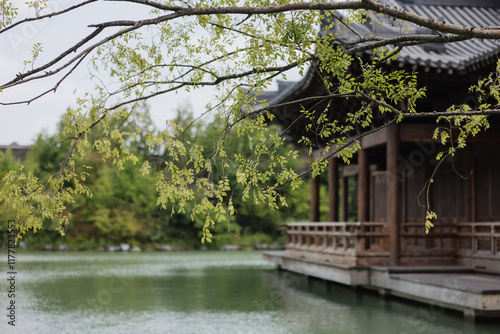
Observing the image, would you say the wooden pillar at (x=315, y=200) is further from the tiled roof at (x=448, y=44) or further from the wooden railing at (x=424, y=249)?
the tiled roof at (x=448, y=44)

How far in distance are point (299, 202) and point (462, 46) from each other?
2105cm

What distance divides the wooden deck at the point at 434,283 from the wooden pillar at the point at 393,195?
43cm

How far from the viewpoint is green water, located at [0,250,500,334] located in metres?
→ 7.18

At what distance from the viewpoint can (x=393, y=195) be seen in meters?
9.67

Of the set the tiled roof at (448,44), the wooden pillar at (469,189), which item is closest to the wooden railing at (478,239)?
the wooden pillar at (469,189)

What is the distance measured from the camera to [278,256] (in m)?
14.8

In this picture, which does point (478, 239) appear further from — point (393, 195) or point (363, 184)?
point (363, 184)

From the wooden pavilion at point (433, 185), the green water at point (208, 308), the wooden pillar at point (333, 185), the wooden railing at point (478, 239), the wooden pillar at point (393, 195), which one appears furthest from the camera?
the wooden pillar at point (333, 185)

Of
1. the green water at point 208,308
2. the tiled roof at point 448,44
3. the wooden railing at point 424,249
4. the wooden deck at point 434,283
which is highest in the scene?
the tiled roof at point 448,44

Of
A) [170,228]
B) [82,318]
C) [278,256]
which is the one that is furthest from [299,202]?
[82,318]

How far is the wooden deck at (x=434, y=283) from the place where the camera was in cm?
693

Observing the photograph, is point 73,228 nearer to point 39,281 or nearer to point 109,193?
point 109,193

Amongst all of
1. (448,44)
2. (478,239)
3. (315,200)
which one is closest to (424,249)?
(478,239)

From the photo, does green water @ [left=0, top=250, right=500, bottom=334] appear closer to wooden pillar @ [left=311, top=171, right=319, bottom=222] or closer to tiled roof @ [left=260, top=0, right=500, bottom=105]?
wooden pillar @ [left=311, top=171, right=319, bottom=222]
